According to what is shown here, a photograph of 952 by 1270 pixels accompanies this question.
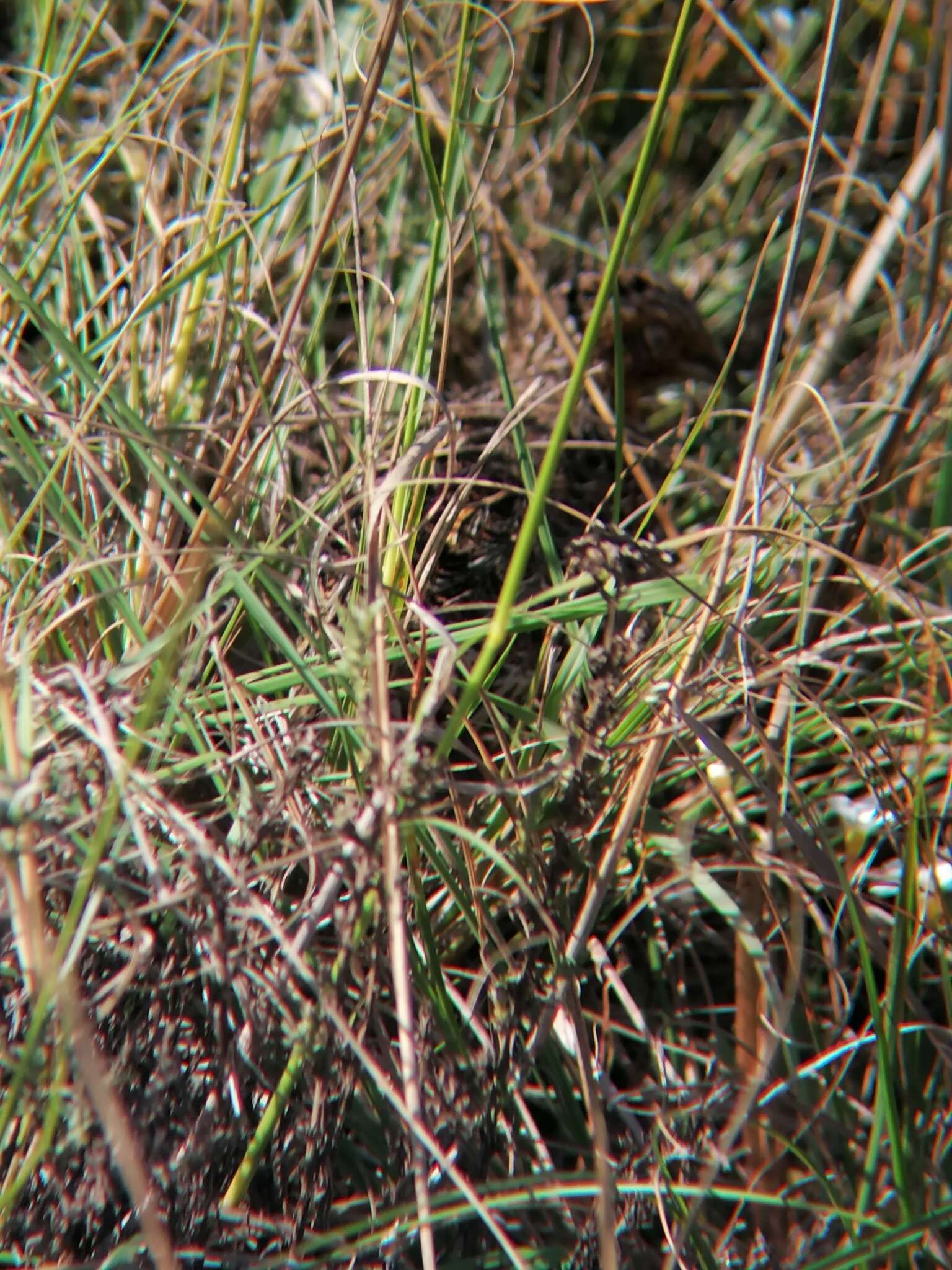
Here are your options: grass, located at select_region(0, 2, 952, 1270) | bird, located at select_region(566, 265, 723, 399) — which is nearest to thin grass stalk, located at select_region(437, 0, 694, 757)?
grass, located at select_region(0, 2, 952, 1270)

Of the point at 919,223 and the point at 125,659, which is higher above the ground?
the point at 919,223

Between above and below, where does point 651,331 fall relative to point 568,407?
below

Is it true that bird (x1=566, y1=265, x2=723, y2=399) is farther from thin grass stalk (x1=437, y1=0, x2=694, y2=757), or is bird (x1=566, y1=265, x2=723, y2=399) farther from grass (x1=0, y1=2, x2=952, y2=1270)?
thin grass stalk (x1=437, y1=0, x2=694, y2=757)

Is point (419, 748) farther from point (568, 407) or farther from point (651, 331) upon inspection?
point (651, 331)

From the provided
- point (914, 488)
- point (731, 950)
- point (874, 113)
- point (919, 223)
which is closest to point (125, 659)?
point (731, 950)

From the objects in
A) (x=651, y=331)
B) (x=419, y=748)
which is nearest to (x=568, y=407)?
(x=419, y=748)

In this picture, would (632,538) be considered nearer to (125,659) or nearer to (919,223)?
(125,659)

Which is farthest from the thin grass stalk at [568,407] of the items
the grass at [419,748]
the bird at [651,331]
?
the bird at [651,331]
